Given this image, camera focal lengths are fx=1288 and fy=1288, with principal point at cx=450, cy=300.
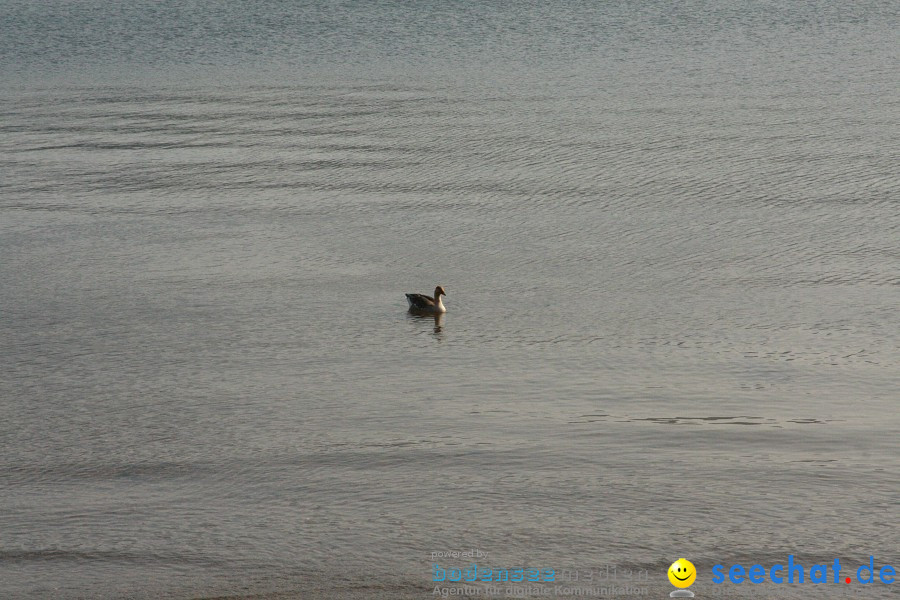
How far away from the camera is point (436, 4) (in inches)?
2066

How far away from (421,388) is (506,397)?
1.07 meters

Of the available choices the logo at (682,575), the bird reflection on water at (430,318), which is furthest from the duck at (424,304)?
the logo at (682,575)

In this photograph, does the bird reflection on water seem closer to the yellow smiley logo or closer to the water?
the water

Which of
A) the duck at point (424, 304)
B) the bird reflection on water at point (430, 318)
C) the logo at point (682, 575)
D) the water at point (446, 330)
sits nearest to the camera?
the logo at point (682, 575)

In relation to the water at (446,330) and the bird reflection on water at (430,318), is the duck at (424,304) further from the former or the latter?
the water at (446,330)

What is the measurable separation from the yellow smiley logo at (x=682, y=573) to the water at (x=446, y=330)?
0.13 metres

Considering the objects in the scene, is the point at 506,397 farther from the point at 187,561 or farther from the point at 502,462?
the point at 187,561

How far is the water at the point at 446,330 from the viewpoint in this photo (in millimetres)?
10207

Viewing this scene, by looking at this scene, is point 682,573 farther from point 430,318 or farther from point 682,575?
point 430,318

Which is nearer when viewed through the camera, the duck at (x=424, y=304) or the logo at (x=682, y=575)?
the logo at (x=682, y=575)

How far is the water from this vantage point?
33.5ft

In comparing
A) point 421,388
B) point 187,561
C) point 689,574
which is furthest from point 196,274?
point 689,574

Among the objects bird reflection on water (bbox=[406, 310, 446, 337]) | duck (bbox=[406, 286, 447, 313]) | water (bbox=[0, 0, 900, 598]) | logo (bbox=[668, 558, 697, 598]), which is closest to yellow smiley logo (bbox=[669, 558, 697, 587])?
logo (bbox=[668, 558, 697, 598])

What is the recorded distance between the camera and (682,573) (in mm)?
9320
